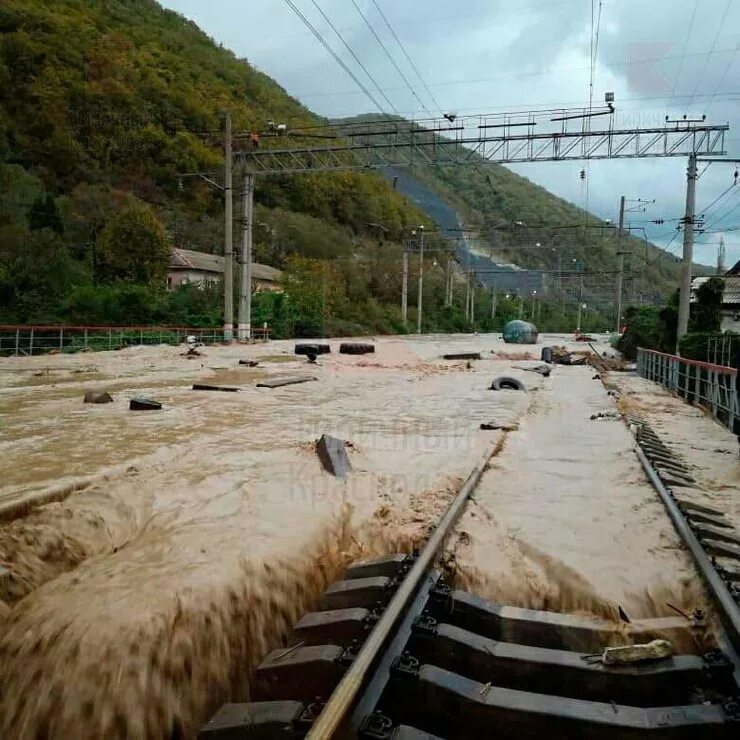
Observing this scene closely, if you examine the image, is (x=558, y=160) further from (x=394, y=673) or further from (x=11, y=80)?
(x=11, y=80)

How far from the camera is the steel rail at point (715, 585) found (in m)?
3.38

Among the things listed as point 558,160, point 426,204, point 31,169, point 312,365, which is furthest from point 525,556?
point 426,204

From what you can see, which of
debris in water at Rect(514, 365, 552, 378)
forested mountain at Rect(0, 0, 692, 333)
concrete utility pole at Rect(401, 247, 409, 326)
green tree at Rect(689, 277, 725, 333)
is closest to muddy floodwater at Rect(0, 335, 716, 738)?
debris in water at Rect(514, 365, 552, 378)

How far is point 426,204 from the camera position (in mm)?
147750

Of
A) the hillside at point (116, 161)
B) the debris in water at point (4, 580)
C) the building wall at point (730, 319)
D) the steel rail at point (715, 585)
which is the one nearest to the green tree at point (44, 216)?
the hillside at point (116, 161)

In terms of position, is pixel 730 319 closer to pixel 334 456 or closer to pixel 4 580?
pixel 334 456

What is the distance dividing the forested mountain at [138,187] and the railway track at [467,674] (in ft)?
101

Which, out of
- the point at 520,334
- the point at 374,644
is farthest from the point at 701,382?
the point at 520,334

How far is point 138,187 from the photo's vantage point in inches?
→ 2657

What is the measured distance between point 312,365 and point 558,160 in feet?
45.8

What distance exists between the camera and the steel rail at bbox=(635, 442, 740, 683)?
3.38 metres

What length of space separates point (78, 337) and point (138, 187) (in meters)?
45.2

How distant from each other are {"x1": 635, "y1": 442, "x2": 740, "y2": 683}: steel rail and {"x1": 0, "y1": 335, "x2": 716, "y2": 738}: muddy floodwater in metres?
0.12

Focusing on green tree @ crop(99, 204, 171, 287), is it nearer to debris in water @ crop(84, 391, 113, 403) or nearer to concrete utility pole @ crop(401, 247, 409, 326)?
concrete utility pole @ crop(401, 247, 409, 326)
